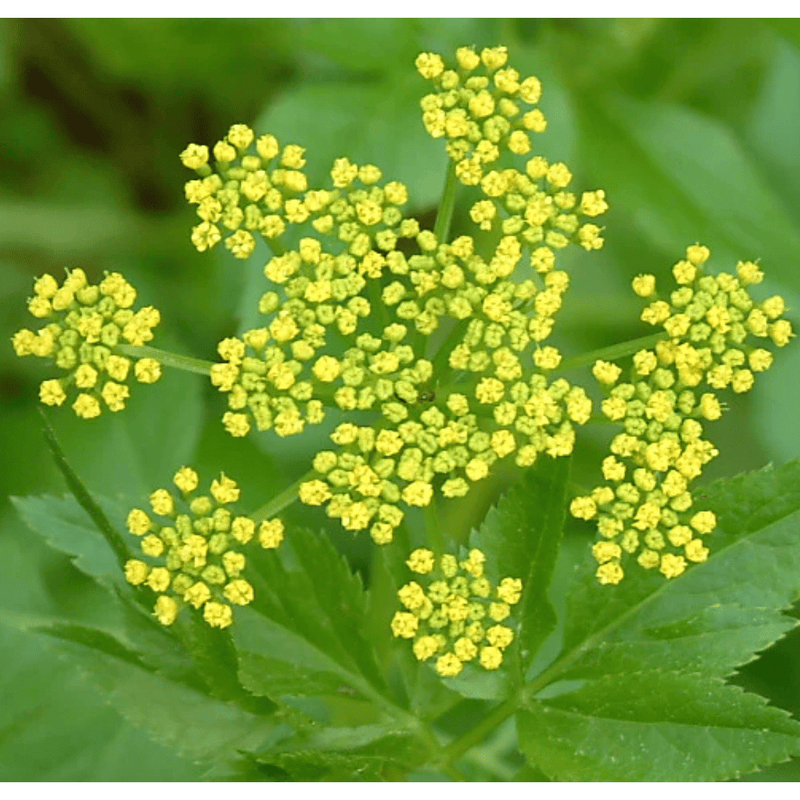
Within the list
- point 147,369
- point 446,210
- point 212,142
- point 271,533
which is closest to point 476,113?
point 446,210

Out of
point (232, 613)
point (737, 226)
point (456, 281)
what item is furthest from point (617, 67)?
point (232, 613)

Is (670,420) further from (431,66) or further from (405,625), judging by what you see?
(431,66)

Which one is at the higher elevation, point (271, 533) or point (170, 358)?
point (170, 358)

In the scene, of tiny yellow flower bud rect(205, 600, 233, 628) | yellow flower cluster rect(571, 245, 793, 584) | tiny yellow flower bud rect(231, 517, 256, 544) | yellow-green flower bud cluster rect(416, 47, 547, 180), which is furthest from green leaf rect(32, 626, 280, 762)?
yellow-green flower bud cluster rect(416, 47, 547, 180)

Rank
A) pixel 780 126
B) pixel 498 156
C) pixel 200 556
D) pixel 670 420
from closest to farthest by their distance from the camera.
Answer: pixel 200 556 < pixel 670 420 < pixel 498 156 < pixel 780 126

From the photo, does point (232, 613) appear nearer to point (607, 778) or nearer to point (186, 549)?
point (186, 549)

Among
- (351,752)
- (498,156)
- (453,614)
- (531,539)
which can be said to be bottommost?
(351,752)
